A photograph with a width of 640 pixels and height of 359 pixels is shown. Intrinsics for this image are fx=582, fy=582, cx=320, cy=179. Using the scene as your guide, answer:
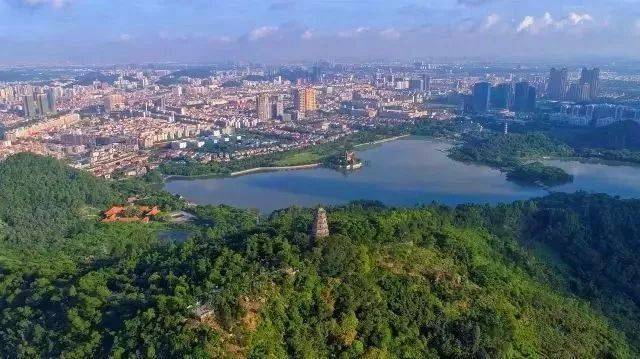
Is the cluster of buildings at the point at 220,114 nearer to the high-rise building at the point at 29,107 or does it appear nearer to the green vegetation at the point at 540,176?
the high-rise building at the point at 29,107

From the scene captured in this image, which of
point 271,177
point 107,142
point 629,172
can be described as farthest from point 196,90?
point 629,172

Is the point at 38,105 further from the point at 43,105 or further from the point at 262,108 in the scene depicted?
the point at 262,108

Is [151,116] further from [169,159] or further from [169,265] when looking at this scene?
[169,265]

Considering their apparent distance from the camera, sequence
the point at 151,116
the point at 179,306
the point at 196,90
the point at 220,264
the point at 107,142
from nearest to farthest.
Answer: the point at 179,306
the point at 220,264
the point at 107,142
the point at 151,116
the point at 196,90

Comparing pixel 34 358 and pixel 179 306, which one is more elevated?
pixel 179 306

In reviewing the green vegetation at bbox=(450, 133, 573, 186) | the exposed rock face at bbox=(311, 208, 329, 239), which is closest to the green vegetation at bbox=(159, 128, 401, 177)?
the green vegetation at bbox=(450, 133, 573, 186)

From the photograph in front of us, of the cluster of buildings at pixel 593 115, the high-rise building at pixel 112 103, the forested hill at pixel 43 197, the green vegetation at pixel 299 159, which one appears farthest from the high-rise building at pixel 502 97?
the forested hill at pixel 43 197

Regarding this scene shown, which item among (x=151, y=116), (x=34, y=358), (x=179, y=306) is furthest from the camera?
(x=151, y=116)
